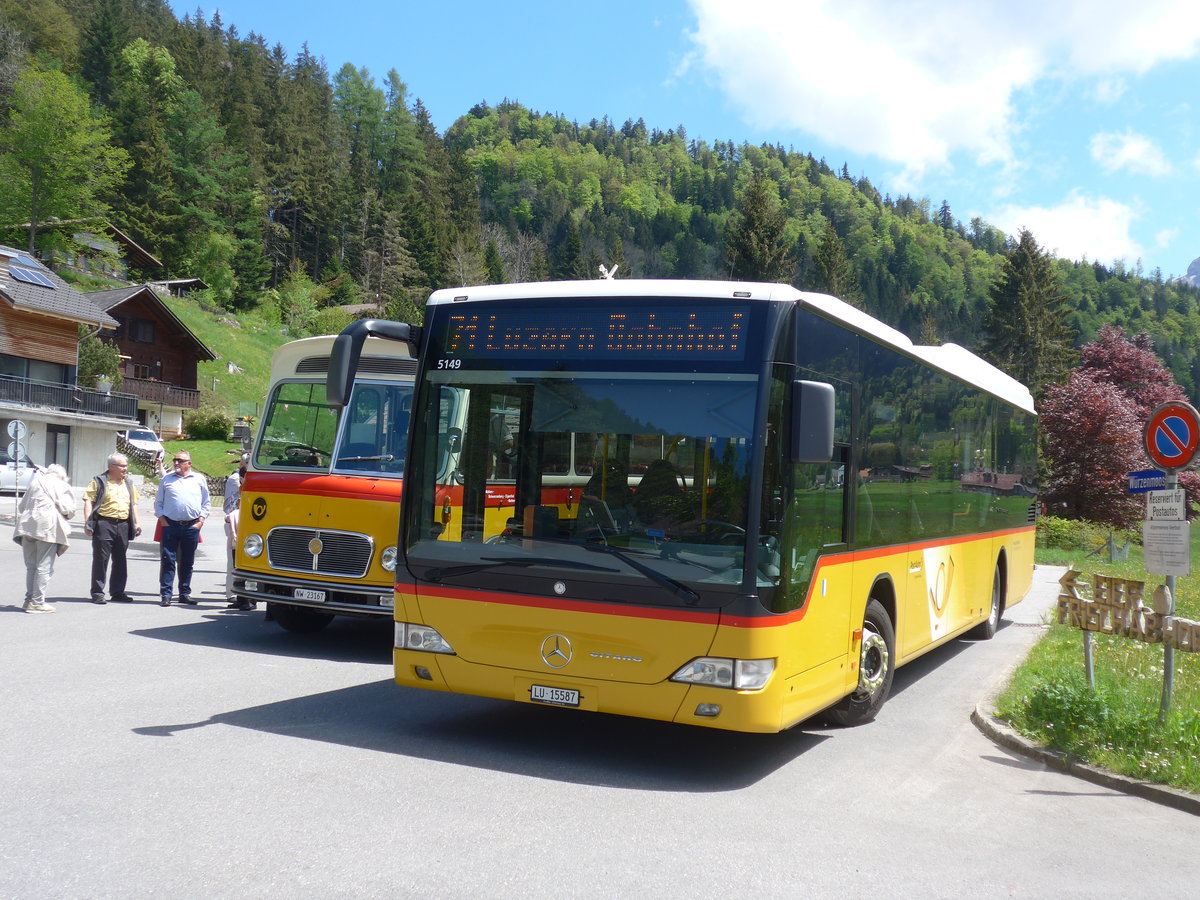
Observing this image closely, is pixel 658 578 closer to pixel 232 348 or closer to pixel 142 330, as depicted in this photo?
pixel 142 330

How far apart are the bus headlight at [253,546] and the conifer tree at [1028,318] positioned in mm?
72149

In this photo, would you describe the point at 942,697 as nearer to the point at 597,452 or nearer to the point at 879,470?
the point at 879,470

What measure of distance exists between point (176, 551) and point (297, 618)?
9.83 ft

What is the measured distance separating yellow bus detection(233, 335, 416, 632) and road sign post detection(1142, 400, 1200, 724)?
6.48 meters

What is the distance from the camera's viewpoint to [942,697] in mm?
10250

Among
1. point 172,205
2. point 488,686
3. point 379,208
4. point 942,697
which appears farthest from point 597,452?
point 379,208

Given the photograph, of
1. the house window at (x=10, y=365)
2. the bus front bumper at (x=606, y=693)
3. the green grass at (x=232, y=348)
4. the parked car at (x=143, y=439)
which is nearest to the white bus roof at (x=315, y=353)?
the bus front bumper at (x=606, y=693)

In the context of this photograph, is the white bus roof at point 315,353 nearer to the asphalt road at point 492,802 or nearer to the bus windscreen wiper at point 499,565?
the asphalt road at point 492,802

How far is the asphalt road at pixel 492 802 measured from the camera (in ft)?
16.3

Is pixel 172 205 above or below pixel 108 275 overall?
above

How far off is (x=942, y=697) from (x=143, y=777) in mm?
6870

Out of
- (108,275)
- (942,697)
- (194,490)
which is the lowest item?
(942,697)

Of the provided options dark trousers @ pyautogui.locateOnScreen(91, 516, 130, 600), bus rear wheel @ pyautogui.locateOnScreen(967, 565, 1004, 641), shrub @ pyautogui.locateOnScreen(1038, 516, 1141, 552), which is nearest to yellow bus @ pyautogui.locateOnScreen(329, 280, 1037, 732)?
bus rear wheel @ pyautogui.locateOnScreen(967, 565, 1004, 641)

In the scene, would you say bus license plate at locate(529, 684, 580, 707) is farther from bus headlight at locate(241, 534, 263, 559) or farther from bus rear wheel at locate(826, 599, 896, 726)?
bus headlight at locate(241, 534, 263, 559)
